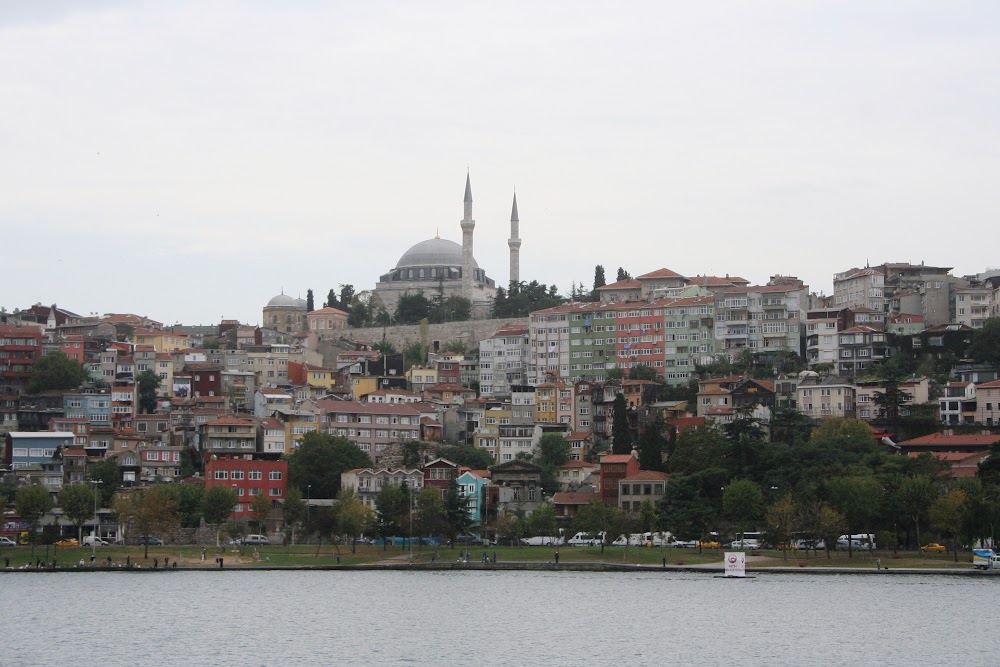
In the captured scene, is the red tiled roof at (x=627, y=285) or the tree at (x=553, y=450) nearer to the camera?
the tree at (x=553, y=450)

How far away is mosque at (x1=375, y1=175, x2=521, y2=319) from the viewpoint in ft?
440

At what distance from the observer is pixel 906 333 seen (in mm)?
97500

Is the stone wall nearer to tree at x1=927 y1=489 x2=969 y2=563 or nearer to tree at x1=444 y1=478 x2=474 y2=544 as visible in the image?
tree at x1=444 y1=478 x2=474 y2=544

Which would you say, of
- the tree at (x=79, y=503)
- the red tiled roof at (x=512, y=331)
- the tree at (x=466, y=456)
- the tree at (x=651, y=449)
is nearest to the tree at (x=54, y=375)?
the tree at (x=79, y=503)

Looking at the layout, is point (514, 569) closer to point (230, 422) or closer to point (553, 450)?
point (553, 450)

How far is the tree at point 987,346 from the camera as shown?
89938 mm

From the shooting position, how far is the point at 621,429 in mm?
86062

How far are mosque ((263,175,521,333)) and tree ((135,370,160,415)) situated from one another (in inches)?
1118

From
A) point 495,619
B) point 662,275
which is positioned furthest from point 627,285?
point 495,619

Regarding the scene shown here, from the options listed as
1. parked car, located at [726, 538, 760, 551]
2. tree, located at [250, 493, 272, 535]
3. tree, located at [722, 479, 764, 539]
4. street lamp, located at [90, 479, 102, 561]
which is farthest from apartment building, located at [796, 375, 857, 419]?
street lamp, located at [90, 479, 102, 561]

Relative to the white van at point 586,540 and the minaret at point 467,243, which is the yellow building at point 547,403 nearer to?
the white van at point 586,540

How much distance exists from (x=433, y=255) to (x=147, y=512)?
245 ft

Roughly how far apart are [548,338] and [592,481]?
24661mm

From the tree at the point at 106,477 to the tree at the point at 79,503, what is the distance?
234 cm
